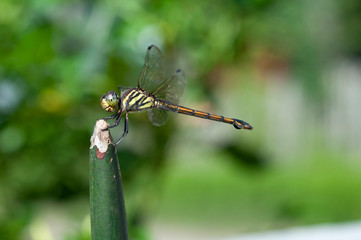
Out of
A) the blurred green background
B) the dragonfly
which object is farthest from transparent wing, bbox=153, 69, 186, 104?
the blurred green background

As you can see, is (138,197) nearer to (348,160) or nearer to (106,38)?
(106,38)

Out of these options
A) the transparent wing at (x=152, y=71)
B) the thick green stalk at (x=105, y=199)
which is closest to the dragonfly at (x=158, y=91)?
the transparent wing at (x=152, y=71)

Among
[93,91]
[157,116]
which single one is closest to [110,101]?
[157,116]

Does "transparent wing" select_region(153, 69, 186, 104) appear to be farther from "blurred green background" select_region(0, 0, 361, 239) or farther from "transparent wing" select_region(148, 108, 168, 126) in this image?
"blurred green background" select_region(0, 0, 361, 239)

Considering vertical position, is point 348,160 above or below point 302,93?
below

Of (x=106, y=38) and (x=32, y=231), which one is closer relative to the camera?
(x=32, y=231)

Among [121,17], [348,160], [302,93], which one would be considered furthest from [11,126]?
[302,93]

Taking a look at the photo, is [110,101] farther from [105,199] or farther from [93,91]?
[93,91]
